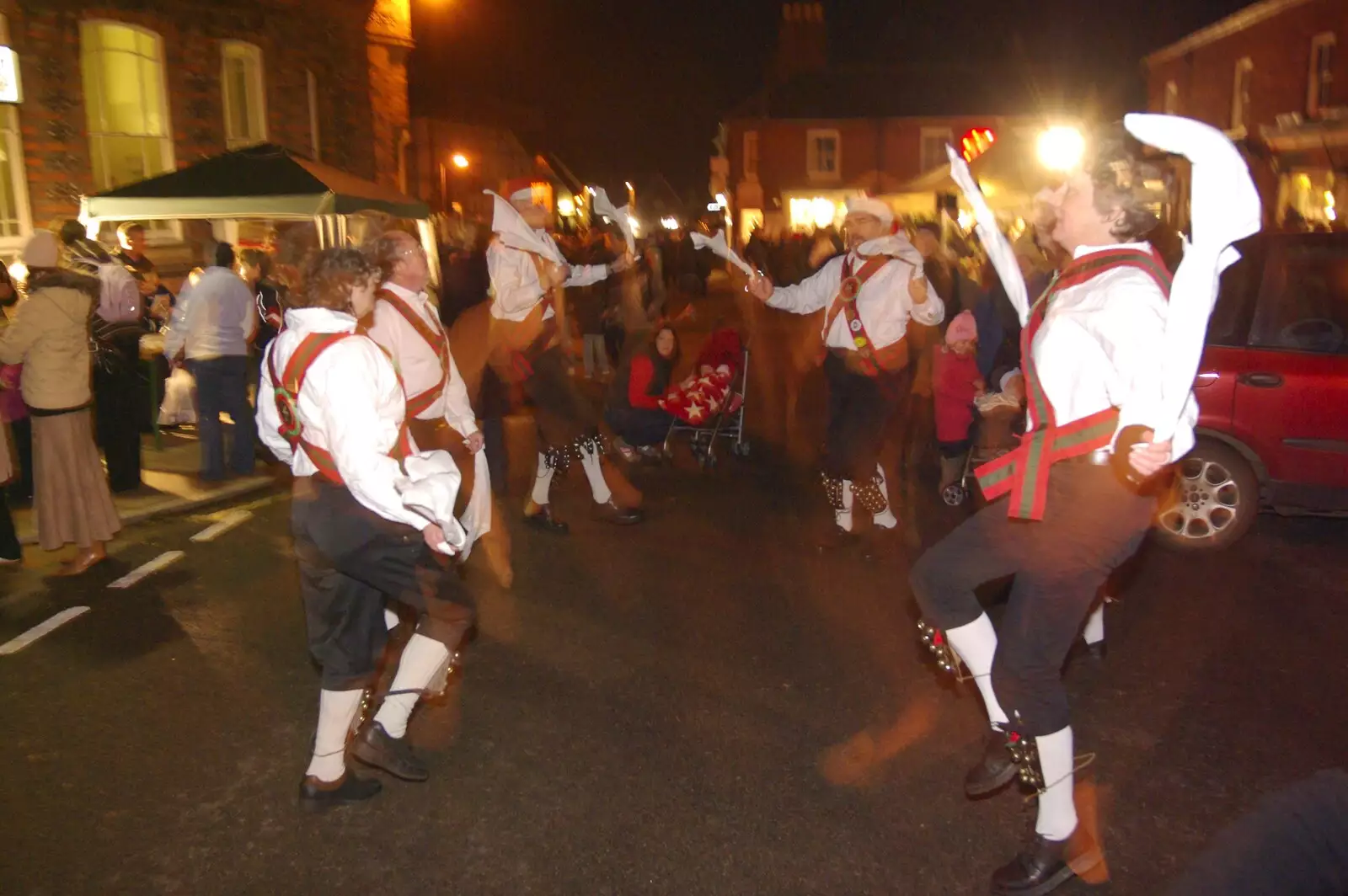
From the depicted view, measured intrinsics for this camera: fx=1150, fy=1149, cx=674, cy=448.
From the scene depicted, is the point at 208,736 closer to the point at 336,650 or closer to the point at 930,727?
the point at 336,650

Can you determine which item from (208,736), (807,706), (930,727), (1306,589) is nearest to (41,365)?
(208,736)

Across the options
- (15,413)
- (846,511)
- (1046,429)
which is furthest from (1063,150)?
(15,413)

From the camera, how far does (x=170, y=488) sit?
355 inches

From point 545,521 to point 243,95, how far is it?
10968mm

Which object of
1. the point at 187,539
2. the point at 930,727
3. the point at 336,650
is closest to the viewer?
the point at 336,650

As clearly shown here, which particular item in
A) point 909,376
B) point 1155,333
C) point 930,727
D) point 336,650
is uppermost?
point 1155,333

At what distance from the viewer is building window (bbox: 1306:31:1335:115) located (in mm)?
22125

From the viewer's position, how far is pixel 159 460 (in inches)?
397

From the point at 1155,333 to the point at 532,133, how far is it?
4582 centimetres

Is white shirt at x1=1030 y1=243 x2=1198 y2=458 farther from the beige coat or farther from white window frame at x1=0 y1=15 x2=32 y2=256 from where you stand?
white window frame at x1=0 y1=15 x2=32 y2=256

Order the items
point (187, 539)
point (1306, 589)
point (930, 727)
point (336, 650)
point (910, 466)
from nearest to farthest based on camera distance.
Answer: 1. point (336, 650)
2. point (930, 727)
3. point (1306, 589)
4. point (187, 539)
5. point (910, 466)

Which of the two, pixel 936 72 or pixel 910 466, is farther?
pixel 936 72

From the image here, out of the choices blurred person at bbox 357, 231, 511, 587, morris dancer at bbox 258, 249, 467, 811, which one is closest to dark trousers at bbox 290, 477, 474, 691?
morris dancer at bbox 258, 249, 467, 811

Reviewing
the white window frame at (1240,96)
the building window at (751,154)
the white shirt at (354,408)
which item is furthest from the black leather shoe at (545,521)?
the building window at (751,154)
